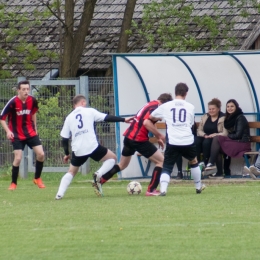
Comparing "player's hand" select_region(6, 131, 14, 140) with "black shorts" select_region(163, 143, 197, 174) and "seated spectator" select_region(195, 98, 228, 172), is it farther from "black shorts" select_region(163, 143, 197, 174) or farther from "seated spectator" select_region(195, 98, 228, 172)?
"seated spectator" select_region(195, 98, 228, 172)

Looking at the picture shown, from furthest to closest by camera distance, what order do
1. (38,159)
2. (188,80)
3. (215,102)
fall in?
(188,80) < (215,102) < (38,159)

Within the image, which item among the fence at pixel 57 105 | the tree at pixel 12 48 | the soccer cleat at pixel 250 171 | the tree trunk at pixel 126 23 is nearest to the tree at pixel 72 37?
the tree at pixel 12 48

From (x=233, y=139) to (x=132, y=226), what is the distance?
7.89 m

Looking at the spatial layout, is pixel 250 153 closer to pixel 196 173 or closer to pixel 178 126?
pixel 196 173

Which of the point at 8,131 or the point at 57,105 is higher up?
the point at 57,105

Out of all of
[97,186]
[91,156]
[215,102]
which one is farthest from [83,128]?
[215,102]

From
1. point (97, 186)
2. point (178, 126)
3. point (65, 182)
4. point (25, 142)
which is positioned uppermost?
point (178, 126)

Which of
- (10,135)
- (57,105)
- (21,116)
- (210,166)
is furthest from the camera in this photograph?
(57,105)

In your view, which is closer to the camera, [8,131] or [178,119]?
[178,119]

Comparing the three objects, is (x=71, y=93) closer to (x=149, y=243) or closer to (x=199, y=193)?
(x=199, y=193)

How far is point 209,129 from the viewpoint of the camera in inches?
705

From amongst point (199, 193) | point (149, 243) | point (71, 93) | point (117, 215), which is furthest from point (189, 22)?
point (149, 243)

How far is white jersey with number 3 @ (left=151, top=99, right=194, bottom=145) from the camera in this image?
1360cm

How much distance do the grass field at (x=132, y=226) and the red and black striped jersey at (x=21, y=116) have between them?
5.12ft
